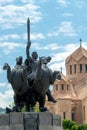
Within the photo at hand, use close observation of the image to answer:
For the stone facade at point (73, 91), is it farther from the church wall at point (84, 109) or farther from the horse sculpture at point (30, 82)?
the horse sculpture at point (30, 82)

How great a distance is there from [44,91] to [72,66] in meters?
96.7

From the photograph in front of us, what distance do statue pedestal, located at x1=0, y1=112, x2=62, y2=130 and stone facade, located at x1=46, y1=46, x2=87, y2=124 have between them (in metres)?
87.5

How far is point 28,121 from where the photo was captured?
15.8 metres

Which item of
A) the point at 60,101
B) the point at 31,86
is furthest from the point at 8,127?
the point at 60,101

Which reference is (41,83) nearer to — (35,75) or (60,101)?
(35,75)

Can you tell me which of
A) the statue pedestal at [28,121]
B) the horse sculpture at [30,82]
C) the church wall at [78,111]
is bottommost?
the church wall at [78,111]

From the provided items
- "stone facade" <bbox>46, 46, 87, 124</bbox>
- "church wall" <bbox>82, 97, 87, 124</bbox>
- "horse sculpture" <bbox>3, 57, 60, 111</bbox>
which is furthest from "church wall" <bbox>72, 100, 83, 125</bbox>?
"horse sculpture" <bbox>3, 57, 60, 111</bbox>

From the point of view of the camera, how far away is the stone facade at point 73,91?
349 feet

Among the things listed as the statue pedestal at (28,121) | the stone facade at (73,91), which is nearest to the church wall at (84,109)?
the stone facade at (73,91)

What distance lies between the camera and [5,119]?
16.0 m

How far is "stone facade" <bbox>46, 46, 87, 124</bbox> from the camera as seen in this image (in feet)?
349

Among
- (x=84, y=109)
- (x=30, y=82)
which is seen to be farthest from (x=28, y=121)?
(x=84, y=109)

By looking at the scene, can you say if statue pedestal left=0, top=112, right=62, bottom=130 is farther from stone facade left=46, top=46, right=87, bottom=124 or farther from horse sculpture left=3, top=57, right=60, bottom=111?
stone facade left=46, top=46, right=87, bottom=124

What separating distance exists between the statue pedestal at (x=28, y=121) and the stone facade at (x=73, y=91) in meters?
87.5
